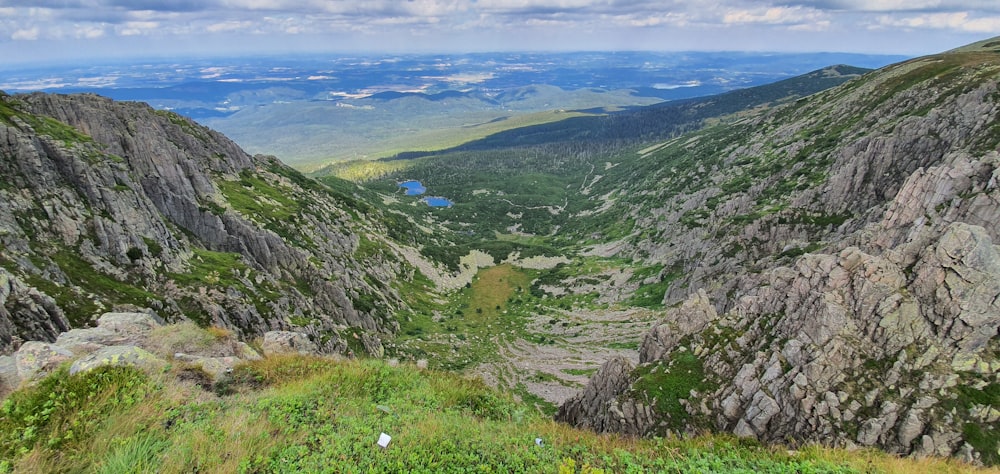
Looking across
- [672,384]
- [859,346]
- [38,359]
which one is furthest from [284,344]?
[859,346]

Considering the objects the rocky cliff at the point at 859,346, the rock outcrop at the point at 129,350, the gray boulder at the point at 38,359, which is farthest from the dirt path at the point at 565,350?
the gray boulder at the point at 38,359

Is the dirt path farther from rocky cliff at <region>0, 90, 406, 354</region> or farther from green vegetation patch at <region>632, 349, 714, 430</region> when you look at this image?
green vegetation patch at <region>632, 349, 714, 430</region>

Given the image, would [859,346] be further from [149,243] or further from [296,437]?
[149,243]

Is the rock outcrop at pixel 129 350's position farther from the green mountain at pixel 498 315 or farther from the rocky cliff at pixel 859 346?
the rocky cliff at pixel 859 346

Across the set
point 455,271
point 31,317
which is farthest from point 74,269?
point 455,271

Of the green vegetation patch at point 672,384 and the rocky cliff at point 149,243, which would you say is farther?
the rocky cliff at point 149,243

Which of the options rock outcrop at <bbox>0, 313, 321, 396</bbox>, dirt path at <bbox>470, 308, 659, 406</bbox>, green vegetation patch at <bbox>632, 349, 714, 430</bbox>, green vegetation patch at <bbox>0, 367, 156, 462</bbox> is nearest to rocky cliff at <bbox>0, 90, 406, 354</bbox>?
rock outcrop at <bbox>0, 313, 321, 396</bbox>
